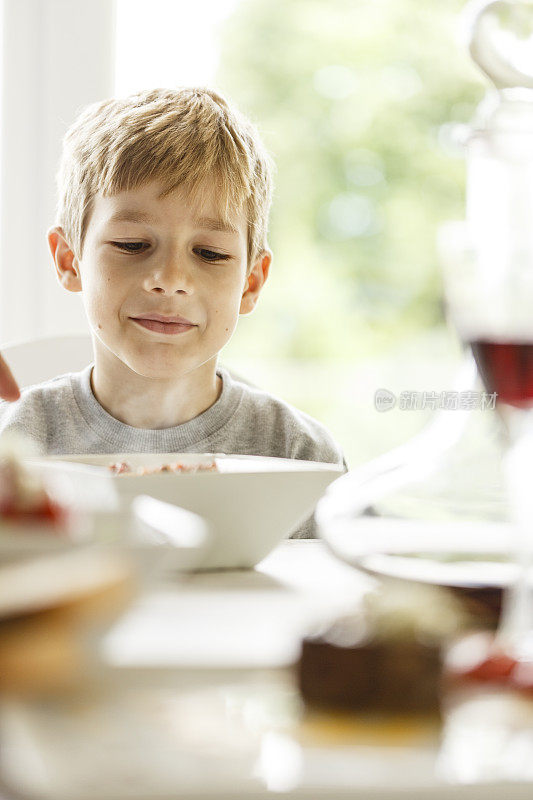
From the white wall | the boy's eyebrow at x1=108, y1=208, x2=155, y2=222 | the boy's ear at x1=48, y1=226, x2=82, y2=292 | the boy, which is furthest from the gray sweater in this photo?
the white wall

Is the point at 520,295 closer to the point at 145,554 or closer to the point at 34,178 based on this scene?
the point at 145,554

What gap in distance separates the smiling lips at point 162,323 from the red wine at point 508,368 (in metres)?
1.09

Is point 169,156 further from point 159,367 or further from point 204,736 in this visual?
point 204,736

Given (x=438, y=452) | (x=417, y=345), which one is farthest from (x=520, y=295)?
(x=417, y=345)

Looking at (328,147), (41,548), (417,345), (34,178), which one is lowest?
(417,345)

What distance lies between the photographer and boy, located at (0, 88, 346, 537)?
5.14 feet

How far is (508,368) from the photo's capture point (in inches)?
20.5

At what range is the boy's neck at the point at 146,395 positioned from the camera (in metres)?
1.68

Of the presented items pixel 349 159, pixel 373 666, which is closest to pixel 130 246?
pixel 373 666

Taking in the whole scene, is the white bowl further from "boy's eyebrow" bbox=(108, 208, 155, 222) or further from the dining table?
"boy's eyebrow" bbox=(108, 208, 155, 222)

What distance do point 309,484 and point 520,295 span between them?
303mm

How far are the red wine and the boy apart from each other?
37.2 inches

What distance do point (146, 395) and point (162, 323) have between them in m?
0.15

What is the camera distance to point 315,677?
1.38 feet
